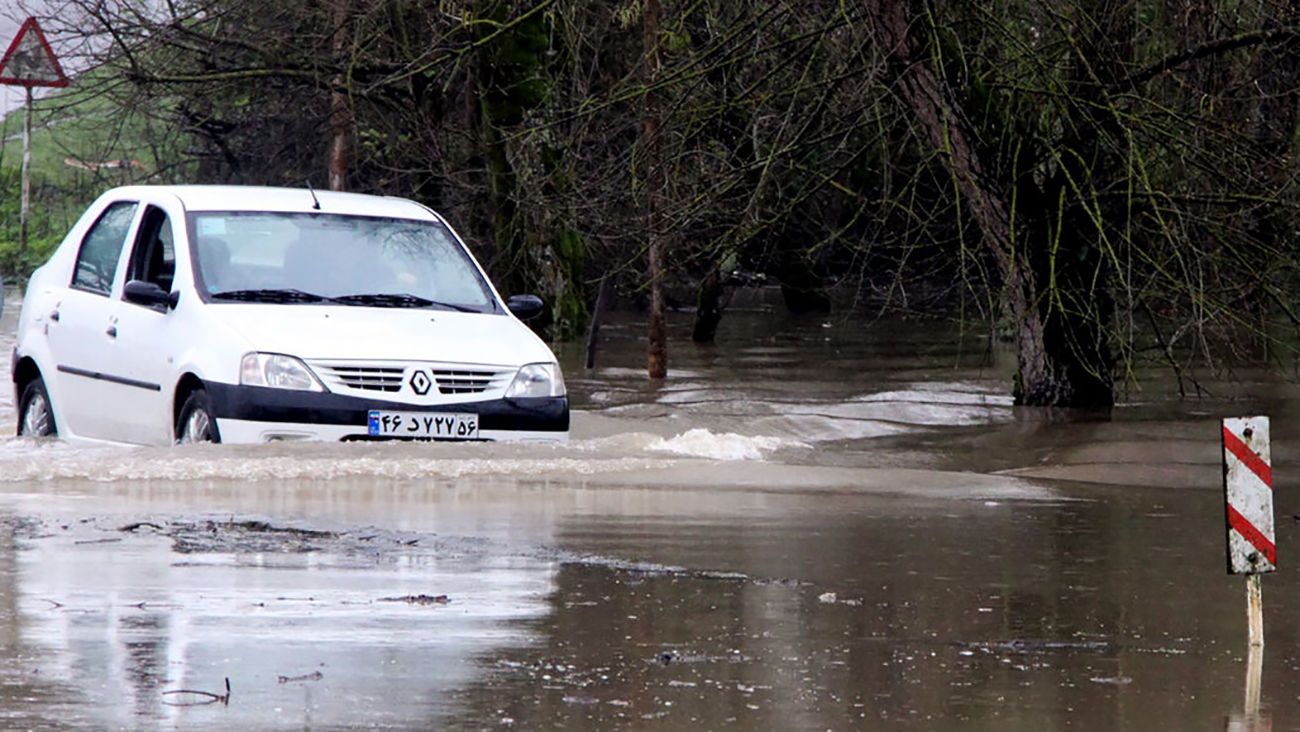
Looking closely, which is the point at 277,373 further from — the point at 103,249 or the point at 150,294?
the point at 103,249

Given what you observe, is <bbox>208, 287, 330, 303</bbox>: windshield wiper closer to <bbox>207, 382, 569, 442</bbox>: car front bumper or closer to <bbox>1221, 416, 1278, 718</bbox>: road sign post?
<bbox>207, 382, 569, 442</bbox>: car front bumper

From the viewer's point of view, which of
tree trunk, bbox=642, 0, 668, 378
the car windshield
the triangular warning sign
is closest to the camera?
the car windshield

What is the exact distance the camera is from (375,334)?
10.9 m

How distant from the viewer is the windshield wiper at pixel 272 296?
1115 cm

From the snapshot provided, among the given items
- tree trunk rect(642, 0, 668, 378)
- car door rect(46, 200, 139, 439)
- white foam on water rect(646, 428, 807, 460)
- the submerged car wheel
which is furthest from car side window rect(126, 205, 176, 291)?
tree trunk rect(642, 0, 668, 378)

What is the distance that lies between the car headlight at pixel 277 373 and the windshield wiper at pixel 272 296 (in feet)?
2.46

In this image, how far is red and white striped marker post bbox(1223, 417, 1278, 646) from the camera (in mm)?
6613

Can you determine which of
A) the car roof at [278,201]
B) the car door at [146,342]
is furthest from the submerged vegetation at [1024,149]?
the car door at [146,342]

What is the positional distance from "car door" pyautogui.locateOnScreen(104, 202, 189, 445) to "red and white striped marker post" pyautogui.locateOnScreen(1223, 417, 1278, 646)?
599 centimetres

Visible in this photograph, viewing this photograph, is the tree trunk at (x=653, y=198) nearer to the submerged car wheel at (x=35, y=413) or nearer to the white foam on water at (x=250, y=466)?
the submerged car wheel at (x=35, y=413)

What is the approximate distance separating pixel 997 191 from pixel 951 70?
0.95 meters

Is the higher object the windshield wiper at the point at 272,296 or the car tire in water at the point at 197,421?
the windshield wiper at the point at 272,296

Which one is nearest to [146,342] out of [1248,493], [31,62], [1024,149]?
[1248,493]

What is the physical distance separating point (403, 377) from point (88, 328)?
2194 mm
